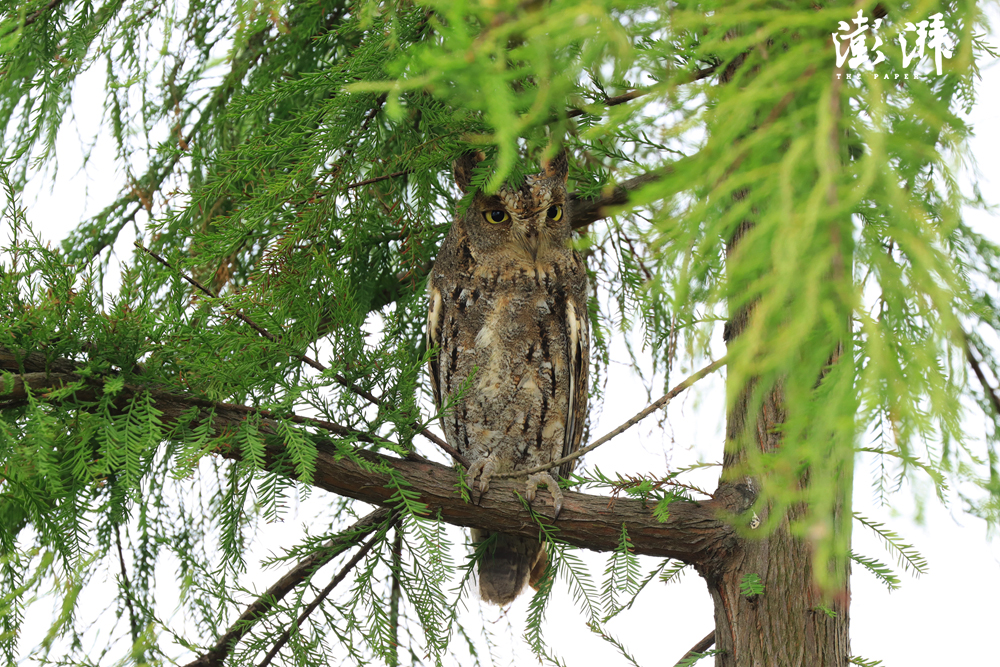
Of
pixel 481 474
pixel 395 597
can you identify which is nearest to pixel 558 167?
pixel 481 474

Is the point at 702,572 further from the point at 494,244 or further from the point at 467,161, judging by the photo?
the point at 467,161

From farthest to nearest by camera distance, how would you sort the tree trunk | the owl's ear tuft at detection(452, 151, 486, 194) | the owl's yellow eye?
the owl's yellow eye, the owl's ear tuft at detection(452, 151, 486, 194), the tree trunk

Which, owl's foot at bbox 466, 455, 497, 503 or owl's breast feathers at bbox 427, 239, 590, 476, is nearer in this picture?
owl's foot at bbox 466, 455, 497, 503

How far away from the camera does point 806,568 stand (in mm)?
1358

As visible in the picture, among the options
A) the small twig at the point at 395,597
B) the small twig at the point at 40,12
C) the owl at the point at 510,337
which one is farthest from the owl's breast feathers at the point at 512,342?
the small twig at the point at 40,12

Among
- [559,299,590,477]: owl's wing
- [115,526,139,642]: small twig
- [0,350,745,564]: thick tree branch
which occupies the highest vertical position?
[559,299,590,477]: owl's wing

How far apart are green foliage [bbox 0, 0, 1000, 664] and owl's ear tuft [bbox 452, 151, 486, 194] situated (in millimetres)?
126

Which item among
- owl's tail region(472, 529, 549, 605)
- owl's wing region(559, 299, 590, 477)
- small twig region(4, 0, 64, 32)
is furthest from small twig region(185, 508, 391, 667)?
small twig region(4, 0, 64, 32)

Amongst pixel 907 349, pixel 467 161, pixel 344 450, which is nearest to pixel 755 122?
pixel 907 349

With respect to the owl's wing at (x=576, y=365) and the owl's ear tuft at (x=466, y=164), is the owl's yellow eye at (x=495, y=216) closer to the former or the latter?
the owl's ear tuft at (x=466, y=164)

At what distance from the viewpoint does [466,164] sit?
156cm

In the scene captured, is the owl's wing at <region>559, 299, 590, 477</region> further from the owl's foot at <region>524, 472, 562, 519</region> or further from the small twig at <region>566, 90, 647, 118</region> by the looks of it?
the small twig at <region>566, 90, 647, 118</region>

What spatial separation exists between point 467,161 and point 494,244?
22cm

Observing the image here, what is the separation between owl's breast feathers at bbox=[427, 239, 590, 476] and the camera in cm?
172
